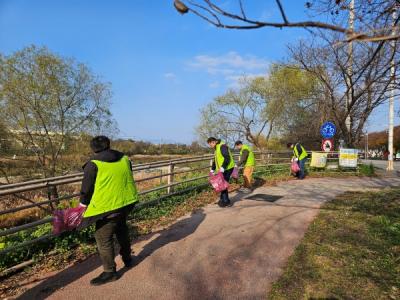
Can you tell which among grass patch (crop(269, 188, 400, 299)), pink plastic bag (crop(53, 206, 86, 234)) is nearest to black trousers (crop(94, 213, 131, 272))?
pink plastic bag (crop(53, 206, 86, 234))

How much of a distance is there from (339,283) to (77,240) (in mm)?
3955

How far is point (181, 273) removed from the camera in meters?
4.47

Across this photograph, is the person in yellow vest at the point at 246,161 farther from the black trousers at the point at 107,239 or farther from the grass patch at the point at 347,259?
the black trousers at the point at 107,239

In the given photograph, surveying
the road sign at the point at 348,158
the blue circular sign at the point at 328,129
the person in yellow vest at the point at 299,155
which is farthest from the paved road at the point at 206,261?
the road sign at the point at 348,158

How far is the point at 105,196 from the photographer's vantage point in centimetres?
422

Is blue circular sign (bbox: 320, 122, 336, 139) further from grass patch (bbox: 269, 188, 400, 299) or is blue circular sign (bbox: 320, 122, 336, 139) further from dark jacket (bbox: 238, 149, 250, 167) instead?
grass patch (bbox: 269, 188, 400, 299)

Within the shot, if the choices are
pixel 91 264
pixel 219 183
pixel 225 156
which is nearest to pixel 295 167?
pixel 225 156

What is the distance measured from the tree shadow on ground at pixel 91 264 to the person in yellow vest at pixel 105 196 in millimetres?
407

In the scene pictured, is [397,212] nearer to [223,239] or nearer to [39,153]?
[223,239]

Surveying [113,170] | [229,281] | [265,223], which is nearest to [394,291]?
[229,281]

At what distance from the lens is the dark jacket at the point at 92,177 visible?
13.6ft

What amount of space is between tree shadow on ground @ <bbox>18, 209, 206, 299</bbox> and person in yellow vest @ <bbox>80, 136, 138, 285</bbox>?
1.34ft

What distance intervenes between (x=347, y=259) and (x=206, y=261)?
6.64ft

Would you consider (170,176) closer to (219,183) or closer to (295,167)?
(219,183)
